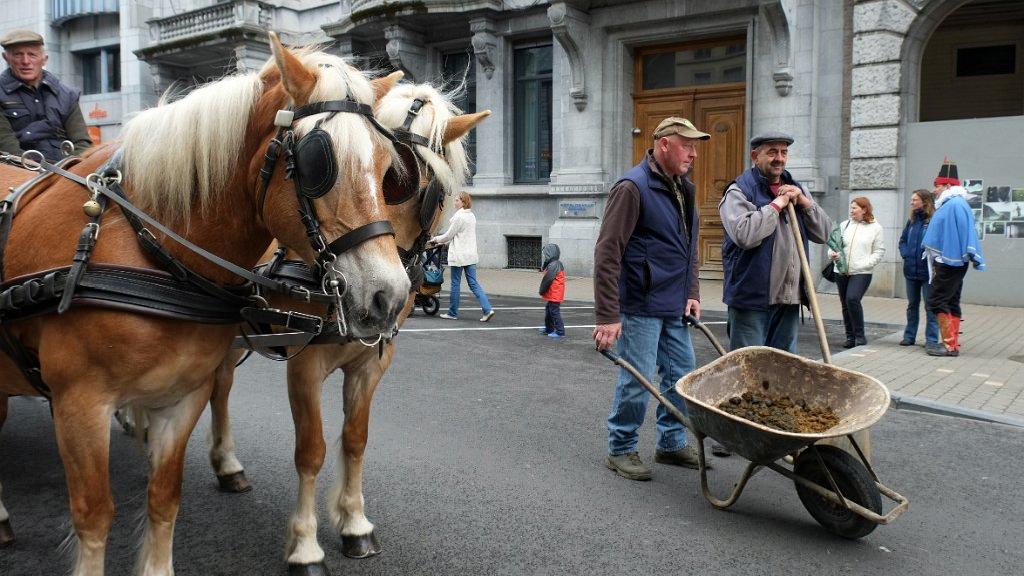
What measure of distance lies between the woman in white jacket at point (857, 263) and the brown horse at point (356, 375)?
7.32 metres

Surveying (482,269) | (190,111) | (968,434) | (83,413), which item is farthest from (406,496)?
(482,269)

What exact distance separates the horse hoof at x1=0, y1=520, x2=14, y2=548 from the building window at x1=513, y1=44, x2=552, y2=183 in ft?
52.3

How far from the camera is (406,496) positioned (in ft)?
14.2

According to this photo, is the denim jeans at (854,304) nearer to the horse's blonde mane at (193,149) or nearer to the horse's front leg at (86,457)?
the horse's blonde mane at (193,149)

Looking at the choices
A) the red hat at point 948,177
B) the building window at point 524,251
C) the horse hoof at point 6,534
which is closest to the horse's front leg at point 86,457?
the horse hoof at point 6,534

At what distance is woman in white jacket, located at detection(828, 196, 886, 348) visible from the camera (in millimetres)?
9430

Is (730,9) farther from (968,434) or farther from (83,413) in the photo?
(83,413)

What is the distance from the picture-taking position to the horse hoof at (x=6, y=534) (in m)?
3.60

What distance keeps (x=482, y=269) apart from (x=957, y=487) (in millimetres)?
15208

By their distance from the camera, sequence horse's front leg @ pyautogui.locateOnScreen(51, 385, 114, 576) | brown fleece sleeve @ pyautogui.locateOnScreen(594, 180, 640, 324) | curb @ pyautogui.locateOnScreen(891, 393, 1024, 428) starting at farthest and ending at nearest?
1. curb @ pyautogui.locateOnScreen(891, 393, 1024, 428)
2. brown fleece sleeve @ pyautogui.locateOnScreen(594, 180, 640, 324)
3. horse's front leg @ pyautogui.locateOnScreen(51, 385, 114, 576)

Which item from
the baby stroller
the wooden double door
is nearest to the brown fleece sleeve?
the baby stroller

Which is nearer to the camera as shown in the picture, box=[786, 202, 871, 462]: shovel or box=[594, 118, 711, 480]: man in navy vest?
box=[786, 202, 871, 462]: shovel

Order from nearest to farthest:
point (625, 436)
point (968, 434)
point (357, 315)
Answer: point (357, 315)
point (625, 436)
point (968, 434)

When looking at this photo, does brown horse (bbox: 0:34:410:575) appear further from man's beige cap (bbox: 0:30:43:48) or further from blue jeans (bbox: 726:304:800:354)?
blue jeans (bbox: 726:304:800:354)
